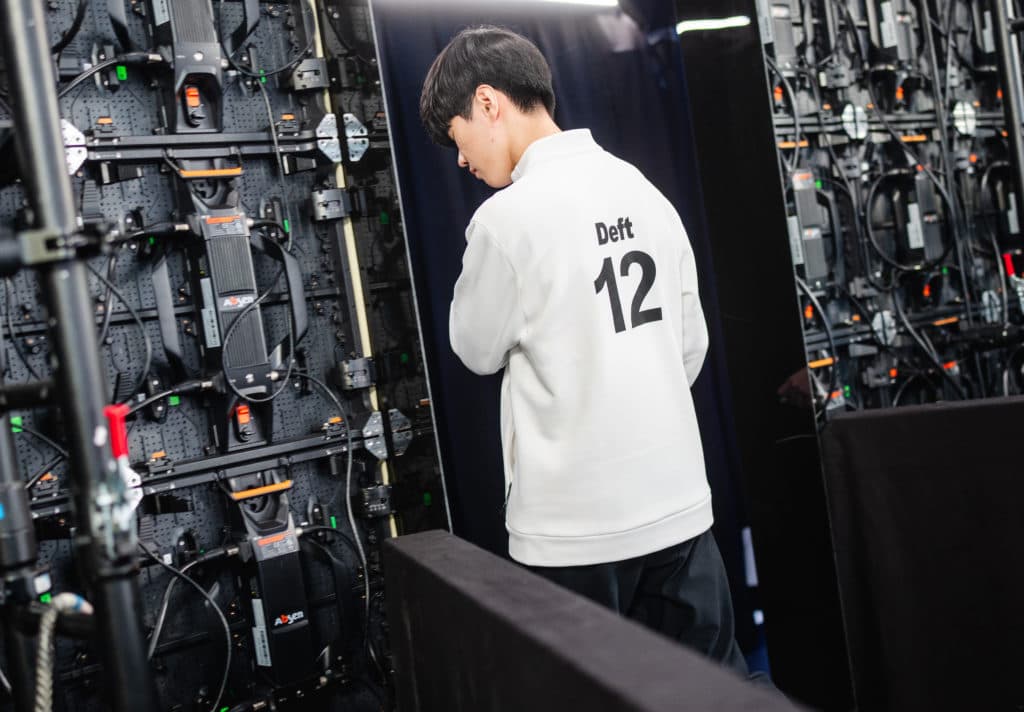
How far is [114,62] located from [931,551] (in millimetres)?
2884

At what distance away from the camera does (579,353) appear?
2.13 meters

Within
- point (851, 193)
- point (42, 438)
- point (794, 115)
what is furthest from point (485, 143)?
point (851, 193)

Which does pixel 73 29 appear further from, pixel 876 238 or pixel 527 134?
pixel 876 238

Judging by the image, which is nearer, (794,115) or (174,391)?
(174,391)

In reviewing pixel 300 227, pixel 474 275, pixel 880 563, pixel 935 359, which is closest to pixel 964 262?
pixel 935 359

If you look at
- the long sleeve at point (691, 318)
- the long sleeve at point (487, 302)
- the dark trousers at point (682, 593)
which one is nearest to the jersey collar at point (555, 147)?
the long sleeve at point (487, 302)

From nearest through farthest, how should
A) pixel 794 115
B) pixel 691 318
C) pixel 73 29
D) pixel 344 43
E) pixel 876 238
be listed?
pixel 691 318
pixel 73 29
pixel 344 43
pixel 794 115
pixel 876 238

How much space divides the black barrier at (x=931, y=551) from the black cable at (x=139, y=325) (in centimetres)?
212

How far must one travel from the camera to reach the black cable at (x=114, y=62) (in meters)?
2.95

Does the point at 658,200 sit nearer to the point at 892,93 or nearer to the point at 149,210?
the point at 149,210

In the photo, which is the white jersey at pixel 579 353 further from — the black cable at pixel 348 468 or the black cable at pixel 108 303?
the black cable at pixel 108 303

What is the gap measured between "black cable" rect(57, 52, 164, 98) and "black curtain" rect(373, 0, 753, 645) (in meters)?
0.75

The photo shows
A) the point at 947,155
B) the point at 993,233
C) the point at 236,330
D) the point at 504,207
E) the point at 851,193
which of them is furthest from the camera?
the point at 993,233

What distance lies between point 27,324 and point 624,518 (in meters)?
→ 1.95
